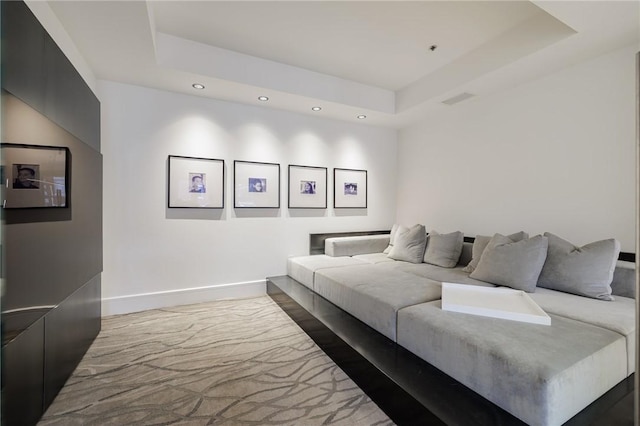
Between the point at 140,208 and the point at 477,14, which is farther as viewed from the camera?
the point at 140,208

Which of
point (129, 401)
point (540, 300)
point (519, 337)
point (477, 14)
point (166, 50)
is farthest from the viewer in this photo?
point (166, 50)

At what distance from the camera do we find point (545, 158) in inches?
114

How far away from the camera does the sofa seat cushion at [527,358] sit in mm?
1138

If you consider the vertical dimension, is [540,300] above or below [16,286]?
below

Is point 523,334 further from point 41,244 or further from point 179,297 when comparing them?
point 179,297

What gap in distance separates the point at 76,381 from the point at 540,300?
3315 millimetres

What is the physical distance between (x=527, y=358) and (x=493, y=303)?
26.5 inches

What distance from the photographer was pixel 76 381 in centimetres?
187

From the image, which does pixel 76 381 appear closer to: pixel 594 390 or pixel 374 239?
pixel 594 390

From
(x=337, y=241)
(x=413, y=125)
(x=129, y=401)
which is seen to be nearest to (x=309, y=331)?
(x=129, y=401)

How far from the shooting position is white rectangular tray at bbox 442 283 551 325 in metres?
1.62

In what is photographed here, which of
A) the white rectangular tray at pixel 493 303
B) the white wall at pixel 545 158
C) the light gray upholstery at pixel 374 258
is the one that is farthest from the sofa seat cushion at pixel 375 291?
the white wall at pixel 545 158

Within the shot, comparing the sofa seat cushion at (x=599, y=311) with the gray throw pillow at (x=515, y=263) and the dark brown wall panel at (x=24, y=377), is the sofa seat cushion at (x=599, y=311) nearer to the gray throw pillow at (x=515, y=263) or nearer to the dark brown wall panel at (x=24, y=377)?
the gray throw pillow at (x=515, y=263)

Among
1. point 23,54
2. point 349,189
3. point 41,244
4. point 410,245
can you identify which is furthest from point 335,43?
point 41,244
